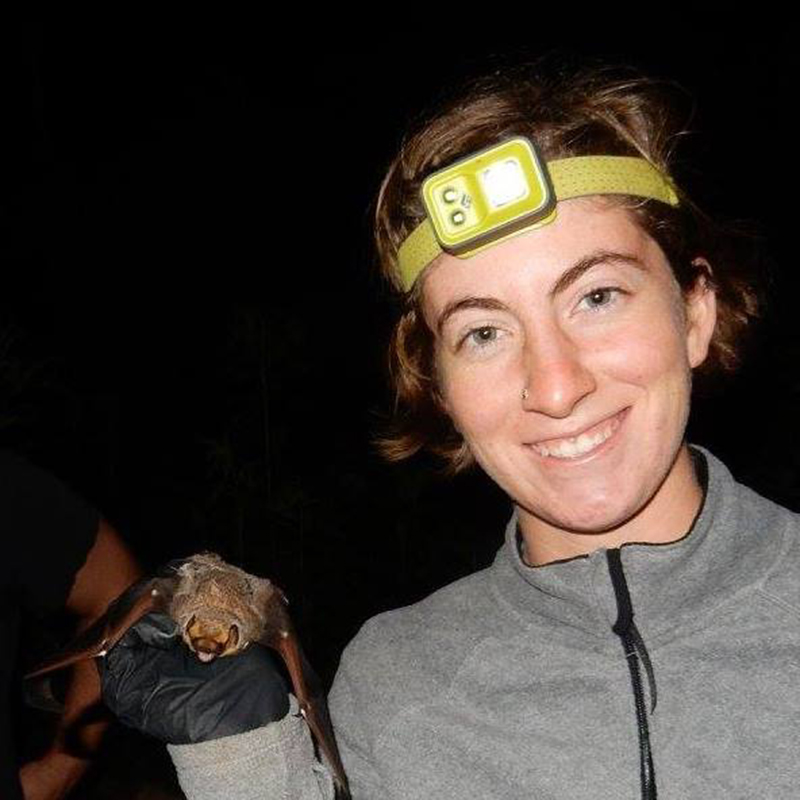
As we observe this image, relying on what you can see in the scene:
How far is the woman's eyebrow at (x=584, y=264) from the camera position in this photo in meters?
1.67

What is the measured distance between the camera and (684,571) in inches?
68.3

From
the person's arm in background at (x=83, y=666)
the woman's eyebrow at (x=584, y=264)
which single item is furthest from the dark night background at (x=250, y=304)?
the woman's eyebrow at (x=584, y=264)

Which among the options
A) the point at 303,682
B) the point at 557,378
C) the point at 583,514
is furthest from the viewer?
the point at 303,682

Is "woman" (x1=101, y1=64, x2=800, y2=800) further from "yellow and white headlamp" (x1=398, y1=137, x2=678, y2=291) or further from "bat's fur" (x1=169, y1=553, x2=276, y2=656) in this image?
"bat's fur" (x1=169, y1=553, x2=276, y2=656)

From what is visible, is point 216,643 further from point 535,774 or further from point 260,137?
point 260,137

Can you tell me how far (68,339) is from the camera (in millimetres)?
11195

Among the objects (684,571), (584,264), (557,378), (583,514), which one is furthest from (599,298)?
(684,571)

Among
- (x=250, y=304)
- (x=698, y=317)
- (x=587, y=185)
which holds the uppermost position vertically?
(x=587, y=185)

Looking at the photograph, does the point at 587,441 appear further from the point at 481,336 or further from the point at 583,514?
the point at 481,336

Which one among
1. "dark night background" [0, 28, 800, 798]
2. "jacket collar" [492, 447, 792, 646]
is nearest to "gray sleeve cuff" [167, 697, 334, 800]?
"jacket collar" [492, 447, 792, 646]

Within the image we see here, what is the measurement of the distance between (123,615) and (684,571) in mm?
1254

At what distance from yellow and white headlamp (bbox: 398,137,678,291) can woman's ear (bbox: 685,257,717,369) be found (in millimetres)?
209

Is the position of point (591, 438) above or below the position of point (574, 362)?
below

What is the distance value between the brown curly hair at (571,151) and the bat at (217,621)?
0.72 m
